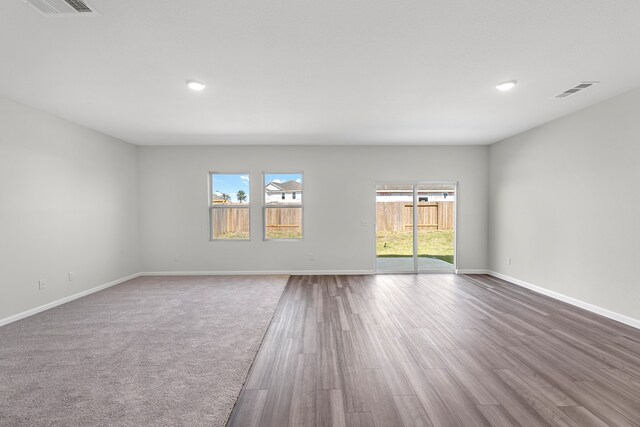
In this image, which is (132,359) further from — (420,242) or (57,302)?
(420,242)

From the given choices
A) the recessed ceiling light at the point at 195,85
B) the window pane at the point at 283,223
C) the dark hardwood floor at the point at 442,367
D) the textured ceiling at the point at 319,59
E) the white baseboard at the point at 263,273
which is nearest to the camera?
the dark hardwood floor at the point at 442,367

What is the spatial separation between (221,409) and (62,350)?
1.99 metres

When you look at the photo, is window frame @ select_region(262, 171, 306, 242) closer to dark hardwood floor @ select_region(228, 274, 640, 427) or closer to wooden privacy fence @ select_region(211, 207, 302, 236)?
wooden privacy fence @ select_region(211, 207, 302, 236)

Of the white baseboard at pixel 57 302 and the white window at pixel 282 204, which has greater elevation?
the white window at pixel 282 204

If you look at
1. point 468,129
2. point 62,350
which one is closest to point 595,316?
point 468,129

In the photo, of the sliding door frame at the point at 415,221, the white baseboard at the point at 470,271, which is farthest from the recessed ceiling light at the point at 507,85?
the white baseboard at the point at 470,271

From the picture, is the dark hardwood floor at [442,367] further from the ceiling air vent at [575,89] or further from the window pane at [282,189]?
the ceiling air vent at [575,89]

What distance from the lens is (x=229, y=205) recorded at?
601cm

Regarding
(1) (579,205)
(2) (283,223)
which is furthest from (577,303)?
(2) (283,223)

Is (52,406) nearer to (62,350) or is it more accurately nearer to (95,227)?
(62,350)

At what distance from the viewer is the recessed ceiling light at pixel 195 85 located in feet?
9.70

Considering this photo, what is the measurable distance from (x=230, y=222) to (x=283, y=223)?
1.13m

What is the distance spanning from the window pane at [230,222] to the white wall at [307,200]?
181 millimetres

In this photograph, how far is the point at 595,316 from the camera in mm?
3525
